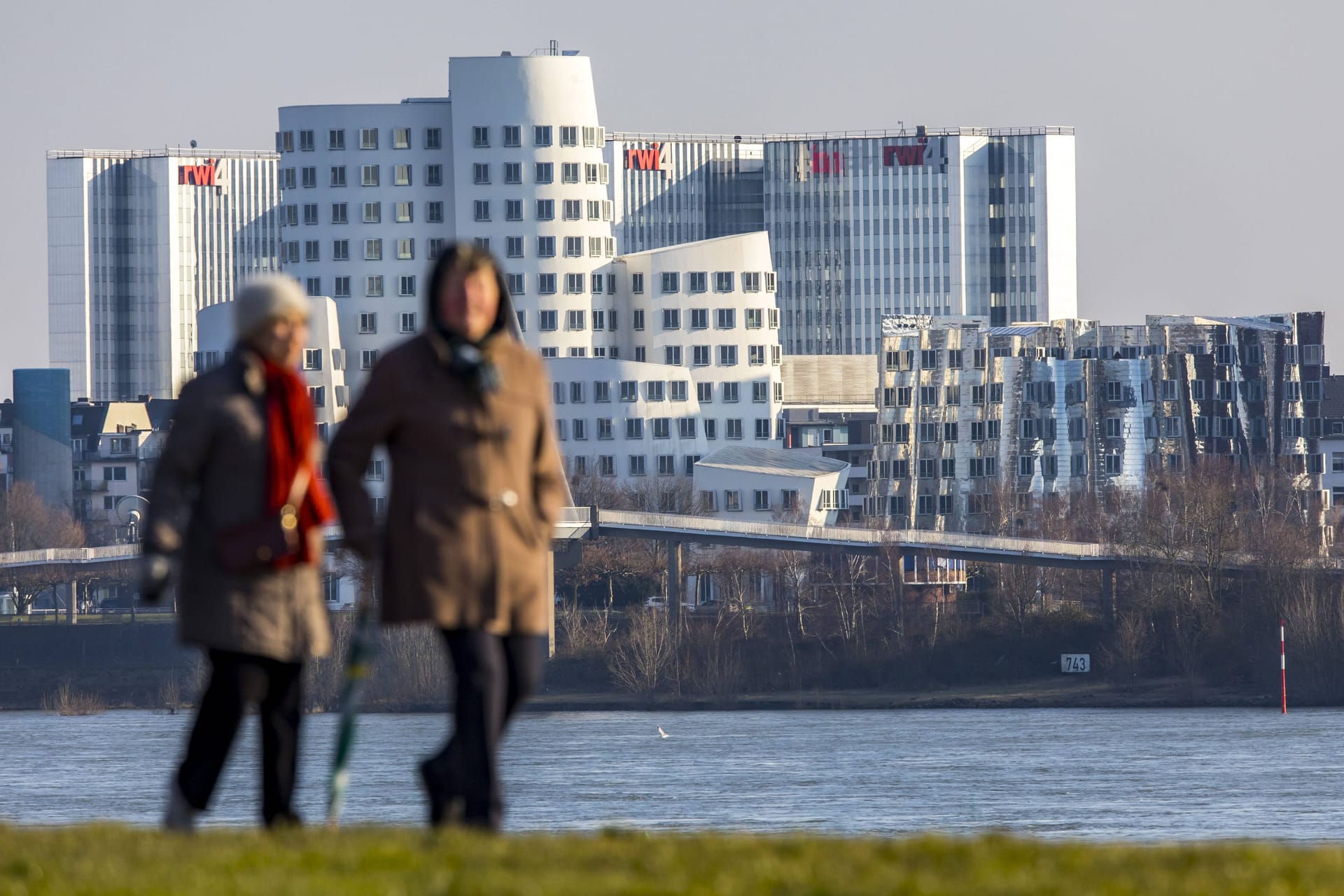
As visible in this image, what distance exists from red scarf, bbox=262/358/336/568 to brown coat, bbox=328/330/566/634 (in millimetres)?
139

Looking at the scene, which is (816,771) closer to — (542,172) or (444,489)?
(444,489)

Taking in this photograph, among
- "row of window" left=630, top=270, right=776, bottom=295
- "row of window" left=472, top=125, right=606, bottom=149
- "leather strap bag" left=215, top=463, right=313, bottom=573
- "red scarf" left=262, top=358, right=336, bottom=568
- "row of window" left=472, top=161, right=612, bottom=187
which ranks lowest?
"leather strap bag" left=215, top=463, right=313, bottom=573

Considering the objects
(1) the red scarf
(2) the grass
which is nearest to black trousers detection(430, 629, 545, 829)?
(2) the grass

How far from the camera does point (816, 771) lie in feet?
245

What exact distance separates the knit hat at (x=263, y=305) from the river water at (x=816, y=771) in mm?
42047

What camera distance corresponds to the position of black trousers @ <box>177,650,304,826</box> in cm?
989

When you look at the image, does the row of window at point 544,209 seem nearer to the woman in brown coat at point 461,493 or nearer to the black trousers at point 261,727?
the black trousers at point 261,727

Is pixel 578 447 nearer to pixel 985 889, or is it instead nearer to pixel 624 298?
pixel 624 298

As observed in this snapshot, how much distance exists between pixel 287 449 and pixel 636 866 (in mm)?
2467

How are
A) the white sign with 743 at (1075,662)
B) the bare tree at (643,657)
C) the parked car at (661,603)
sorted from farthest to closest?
the parked car at (661,603)
the white sign with 743 at (1075,662)
the bare tree at (643,657)

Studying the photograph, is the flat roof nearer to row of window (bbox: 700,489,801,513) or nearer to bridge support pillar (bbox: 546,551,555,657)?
row of window (bbox: 700,489,801,513)

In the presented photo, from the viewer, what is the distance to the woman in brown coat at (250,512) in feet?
32.1

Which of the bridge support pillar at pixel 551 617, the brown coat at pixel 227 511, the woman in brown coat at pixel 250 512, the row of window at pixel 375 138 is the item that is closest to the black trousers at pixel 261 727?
the woman in brown coat at pixel 250 512

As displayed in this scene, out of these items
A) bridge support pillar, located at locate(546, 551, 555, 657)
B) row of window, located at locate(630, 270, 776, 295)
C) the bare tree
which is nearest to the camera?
bridge support pillar, located at locate(546, 551, 555, 657)
